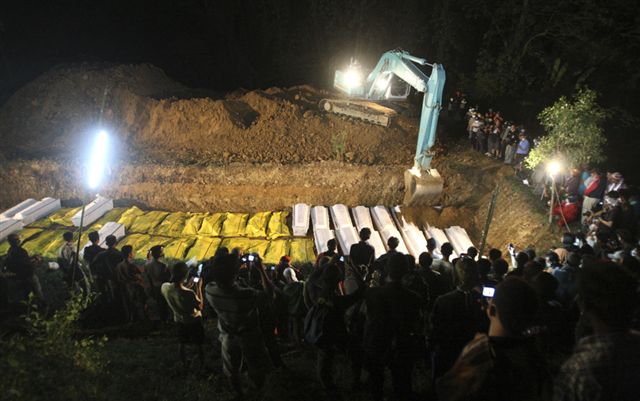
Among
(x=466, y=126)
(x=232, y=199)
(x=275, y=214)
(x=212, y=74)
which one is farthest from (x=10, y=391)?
(x=212, y=74)

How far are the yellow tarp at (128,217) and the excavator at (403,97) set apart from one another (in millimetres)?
7288

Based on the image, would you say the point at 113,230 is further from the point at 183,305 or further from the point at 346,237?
the point at 183,305

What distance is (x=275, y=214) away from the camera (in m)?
11.2

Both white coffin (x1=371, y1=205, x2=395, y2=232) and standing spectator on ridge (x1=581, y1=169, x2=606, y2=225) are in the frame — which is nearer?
standing spectator on ridge (x1=581, y1=169, x2=606, y2=225)

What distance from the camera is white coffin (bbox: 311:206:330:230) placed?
408 inches

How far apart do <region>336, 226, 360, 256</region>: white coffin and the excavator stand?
251 centimetres

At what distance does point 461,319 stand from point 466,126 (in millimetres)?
13035

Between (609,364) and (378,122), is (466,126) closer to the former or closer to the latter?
(378,122)

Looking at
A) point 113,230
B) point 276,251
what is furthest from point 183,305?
point 113,230

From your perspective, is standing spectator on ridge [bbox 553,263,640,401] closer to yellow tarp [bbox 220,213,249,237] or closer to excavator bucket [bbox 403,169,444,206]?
yellow tarp [bbox 220,213,249,237]

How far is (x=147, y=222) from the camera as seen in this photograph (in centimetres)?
1066

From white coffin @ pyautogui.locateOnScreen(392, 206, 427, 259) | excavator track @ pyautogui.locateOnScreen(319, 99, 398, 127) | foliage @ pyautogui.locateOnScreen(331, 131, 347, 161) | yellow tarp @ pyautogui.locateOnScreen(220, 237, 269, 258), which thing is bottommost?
yellow tarp @ pyautogui.locateOnScreen(220, 237, 269, 258)

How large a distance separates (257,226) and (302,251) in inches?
64.2

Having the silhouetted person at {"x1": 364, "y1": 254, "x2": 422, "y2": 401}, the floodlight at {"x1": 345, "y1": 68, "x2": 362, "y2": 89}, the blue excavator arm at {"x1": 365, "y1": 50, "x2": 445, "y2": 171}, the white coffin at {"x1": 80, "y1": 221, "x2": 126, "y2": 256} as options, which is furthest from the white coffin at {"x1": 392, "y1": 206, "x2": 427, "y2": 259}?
the white coffin at {"x1": 80, "y1": 221, "x2": 126, "y2": 256}
